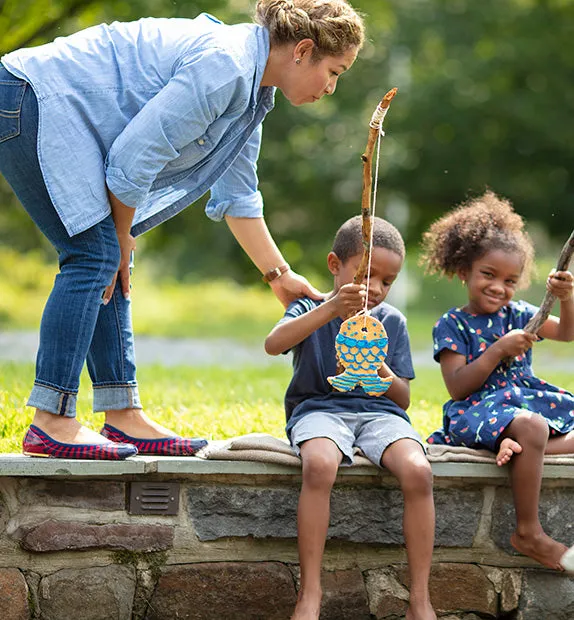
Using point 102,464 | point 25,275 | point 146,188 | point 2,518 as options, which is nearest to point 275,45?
point 146,188

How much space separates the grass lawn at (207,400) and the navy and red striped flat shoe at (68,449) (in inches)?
20.5

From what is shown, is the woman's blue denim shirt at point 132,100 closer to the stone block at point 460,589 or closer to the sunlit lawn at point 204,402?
the sunlit lawn at point 204,402

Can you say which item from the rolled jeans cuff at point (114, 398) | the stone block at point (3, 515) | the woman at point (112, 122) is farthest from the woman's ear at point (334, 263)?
the stone block at point (3, 515)

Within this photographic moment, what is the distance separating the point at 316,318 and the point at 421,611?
843 mm

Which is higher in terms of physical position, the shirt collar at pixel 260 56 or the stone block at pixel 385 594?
the shirt collar at pixel 260 56

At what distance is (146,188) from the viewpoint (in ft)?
9.02

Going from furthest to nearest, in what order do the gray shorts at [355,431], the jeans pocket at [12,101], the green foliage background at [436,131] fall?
the green foliage background at [436,131], the gray shorts at [355,431], the jeans pocket at [12,101]

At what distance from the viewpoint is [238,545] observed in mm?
2922

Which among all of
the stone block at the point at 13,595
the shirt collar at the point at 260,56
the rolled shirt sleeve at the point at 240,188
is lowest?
the stone block at the point at 13,595

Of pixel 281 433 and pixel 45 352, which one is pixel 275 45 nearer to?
pixel 45 352

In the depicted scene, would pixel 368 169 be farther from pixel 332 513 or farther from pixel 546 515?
pixel 546 515

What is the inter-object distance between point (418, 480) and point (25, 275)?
1189 cm

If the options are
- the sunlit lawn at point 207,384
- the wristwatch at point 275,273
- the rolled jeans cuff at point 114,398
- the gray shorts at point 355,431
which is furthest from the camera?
the sunlit lawn at point 207,384

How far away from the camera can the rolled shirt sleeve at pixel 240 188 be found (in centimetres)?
A: 331
